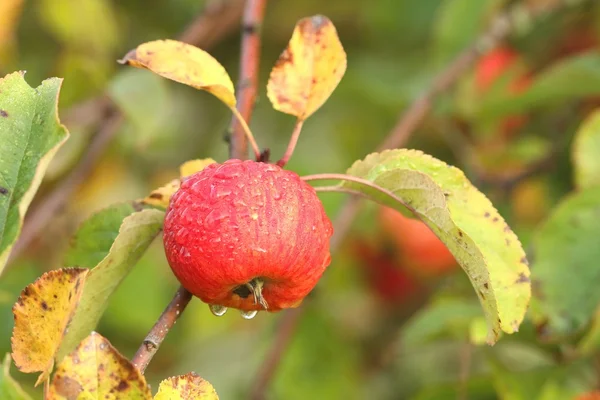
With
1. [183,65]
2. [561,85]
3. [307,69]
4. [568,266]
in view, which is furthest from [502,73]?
[183,65]

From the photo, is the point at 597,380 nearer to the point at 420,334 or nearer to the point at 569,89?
the point at 420,334

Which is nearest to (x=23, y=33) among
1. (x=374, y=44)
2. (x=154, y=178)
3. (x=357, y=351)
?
(x=154, y=178)

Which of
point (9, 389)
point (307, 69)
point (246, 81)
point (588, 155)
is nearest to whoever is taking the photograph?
point (9, 389)

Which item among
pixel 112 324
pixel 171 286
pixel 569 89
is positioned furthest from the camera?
pixel 171 286

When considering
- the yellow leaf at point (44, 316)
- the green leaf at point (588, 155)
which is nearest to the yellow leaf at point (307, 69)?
the yellow leaf at point (44, 316)

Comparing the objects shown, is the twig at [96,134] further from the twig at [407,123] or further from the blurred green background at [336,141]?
the twig at [407,123]

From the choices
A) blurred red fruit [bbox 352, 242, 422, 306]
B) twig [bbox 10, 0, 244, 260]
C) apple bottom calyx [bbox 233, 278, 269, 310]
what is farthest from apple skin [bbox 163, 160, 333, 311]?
blurred red fruit [bbox 352, 242, 422, 306]

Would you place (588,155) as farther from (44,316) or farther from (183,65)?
(44,316)
